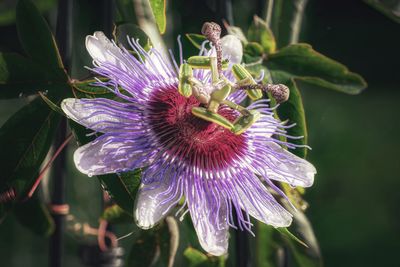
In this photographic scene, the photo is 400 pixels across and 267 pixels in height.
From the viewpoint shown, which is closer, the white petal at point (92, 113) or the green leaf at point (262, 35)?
the white petal at point (92, 113)

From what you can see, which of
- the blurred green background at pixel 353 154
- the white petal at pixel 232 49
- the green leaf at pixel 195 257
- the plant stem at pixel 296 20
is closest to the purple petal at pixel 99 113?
the white petal at pixel 232 49

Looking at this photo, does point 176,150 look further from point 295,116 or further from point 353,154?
point 353,154

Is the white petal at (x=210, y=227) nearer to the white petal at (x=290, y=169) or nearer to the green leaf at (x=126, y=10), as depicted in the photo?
the white petal at (x=290, y=169)

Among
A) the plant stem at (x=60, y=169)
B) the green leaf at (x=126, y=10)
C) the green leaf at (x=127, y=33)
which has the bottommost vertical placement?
the plant stem at (x=60, y=169)

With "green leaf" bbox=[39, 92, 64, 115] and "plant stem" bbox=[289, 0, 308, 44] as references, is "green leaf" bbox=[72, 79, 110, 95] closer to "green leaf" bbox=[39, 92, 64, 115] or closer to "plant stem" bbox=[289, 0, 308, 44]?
"green leaf" bbox=[39, 92, 64, 115]

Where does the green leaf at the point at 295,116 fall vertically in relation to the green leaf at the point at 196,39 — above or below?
below

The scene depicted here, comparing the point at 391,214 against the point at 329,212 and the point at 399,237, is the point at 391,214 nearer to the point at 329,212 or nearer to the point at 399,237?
the point at 399,237
